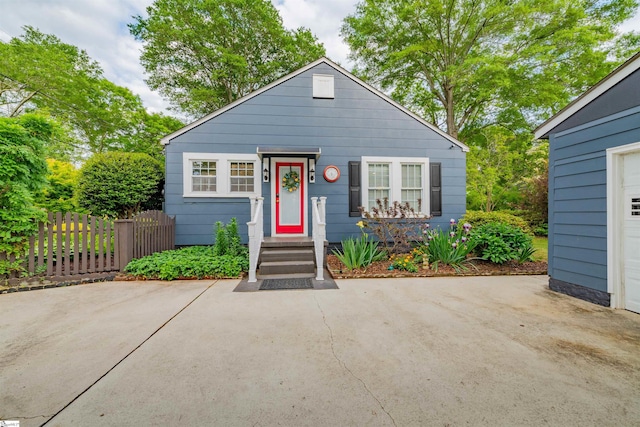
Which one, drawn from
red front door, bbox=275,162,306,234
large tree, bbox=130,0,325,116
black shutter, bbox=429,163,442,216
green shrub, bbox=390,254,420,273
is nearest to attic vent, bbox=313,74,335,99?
red front door, bbox=275,162,306,234

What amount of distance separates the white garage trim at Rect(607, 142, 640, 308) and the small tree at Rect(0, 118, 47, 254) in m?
8.57

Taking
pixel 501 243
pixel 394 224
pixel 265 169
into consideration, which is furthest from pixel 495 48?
pixel 265 169

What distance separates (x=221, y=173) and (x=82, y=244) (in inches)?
122

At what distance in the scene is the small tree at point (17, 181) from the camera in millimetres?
3814

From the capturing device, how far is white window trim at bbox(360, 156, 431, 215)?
682cm

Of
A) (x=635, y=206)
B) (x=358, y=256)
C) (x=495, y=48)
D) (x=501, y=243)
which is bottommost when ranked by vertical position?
(x=358, y=256)

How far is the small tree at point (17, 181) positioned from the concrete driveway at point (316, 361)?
1.14 metres

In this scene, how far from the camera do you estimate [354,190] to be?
22.2ft

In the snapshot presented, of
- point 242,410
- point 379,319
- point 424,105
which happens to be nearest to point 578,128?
point 379,319

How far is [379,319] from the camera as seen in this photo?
2.96m

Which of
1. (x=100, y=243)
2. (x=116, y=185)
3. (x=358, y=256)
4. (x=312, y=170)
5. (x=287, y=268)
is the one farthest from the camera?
(x=312, y=170)

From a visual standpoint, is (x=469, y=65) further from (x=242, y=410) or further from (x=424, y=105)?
(x=242, y=410)

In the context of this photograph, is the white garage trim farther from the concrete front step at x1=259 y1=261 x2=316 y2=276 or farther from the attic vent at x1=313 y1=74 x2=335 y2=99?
the attic vent at x1=313 y1=74 x2=335 y2=99

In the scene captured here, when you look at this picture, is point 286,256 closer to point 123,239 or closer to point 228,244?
point 228,244
